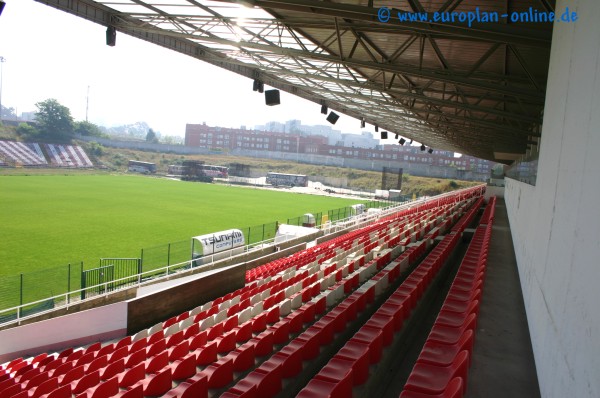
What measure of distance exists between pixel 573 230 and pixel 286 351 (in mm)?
2985

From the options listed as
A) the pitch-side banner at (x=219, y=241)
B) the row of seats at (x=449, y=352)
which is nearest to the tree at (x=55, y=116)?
the pitch-side banner at (x=219, y=241)

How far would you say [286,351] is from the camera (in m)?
4.82

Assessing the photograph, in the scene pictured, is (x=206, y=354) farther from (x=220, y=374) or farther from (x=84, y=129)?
(x=84, y=129)

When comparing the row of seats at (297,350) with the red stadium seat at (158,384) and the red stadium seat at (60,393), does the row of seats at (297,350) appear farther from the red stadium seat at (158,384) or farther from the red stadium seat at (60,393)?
the red stadium seat at (60,393)

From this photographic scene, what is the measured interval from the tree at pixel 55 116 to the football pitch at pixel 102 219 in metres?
48.8

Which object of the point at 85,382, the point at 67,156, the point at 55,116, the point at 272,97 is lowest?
the point at 85,382

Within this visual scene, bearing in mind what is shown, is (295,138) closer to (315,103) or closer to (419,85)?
(315,103)

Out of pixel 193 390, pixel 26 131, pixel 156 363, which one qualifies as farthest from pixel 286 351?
pixel 26 131

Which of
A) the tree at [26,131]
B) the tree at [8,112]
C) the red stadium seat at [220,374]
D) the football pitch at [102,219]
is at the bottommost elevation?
the football pitch at [102,219]

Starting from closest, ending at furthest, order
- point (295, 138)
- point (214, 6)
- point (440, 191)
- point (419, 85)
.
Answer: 1. point (214, 6)
2. point (419, 85)
3. point (440, 191)
4. point (295, 138)

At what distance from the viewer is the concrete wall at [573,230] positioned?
2.47 meters

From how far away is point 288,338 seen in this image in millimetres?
6023

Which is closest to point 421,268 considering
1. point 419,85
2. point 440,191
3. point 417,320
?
point 417,320

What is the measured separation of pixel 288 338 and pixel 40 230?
2233 centimetres
